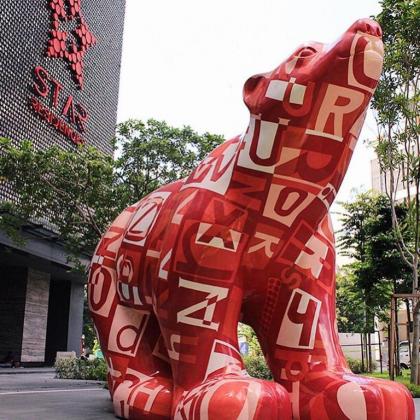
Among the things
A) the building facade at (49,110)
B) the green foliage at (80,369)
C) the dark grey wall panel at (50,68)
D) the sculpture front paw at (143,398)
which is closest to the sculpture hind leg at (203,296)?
the sculpture front paw at (143,398)

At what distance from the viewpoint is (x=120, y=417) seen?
13.1 ft

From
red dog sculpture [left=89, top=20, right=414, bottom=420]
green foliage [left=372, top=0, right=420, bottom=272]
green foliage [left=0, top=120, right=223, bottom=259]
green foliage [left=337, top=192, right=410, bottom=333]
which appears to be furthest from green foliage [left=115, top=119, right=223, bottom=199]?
red dog sculpture [left=89, top=20, right=414, bottom=420]

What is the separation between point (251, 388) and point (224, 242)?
85 centimetres

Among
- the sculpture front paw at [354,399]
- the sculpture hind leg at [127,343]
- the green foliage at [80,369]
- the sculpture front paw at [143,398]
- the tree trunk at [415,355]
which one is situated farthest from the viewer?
the green foliage at [80,369]

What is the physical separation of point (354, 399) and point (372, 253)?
1248 centimetres

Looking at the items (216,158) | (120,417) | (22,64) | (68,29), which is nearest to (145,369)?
(120,417)

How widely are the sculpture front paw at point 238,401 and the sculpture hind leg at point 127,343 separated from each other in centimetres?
87

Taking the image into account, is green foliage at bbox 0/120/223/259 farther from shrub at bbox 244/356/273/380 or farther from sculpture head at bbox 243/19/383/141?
sculpture head at bbox 243/19/383/141

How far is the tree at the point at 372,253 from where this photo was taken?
47.9 feet

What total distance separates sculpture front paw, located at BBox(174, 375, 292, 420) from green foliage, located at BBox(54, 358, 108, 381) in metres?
11.4

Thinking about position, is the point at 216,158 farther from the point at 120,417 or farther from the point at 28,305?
the point at 28,305

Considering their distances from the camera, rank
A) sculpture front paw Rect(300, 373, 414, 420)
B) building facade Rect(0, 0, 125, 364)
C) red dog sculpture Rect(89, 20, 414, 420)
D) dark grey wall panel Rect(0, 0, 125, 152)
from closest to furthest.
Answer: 1. sculpture front paw Rect(300, 373, 414, 420)
2. red dog sculpture Rect(89, 20, 414, 420)
3. dark grey wall panel Rect(0, 0, 125, 152)
4. building facade Rect(0, 0, 125, 364)

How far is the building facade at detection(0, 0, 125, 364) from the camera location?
51.2 feet

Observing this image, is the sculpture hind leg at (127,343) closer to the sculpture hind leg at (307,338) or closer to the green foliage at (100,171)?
the sculpture hind leg at (307,338)
